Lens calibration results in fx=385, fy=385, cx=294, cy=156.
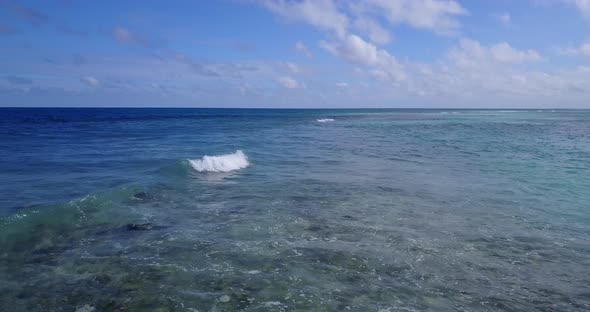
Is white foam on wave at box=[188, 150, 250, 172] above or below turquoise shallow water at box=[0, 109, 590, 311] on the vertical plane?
above

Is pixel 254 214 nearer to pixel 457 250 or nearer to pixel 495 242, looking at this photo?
pixel 457 250

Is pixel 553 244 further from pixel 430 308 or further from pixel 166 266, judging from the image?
pixel 166 266

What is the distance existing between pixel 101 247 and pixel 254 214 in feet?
17.2

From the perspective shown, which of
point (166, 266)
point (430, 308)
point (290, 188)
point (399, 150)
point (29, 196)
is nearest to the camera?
point (430, 308)

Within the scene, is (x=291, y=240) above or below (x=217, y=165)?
below

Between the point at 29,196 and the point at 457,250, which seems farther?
the point at 29,196

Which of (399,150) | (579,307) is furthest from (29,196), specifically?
(399,150)

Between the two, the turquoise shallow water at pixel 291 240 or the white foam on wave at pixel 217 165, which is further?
the white foam on wave at pixel 217 165

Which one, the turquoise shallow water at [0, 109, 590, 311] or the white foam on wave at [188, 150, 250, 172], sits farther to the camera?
the white foam on wave at [188, 150, 250, 172]

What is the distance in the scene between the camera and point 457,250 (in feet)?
35.6

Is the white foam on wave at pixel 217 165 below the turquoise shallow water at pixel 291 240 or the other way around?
the other way around

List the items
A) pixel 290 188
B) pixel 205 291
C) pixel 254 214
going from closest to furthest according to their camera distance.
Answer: pixel 205 291
pixel 254 214
pixel 290 188

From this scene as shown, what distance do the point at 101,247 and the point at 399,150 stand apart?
92.8 ft

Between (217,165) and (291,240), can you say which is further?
(217,165)
